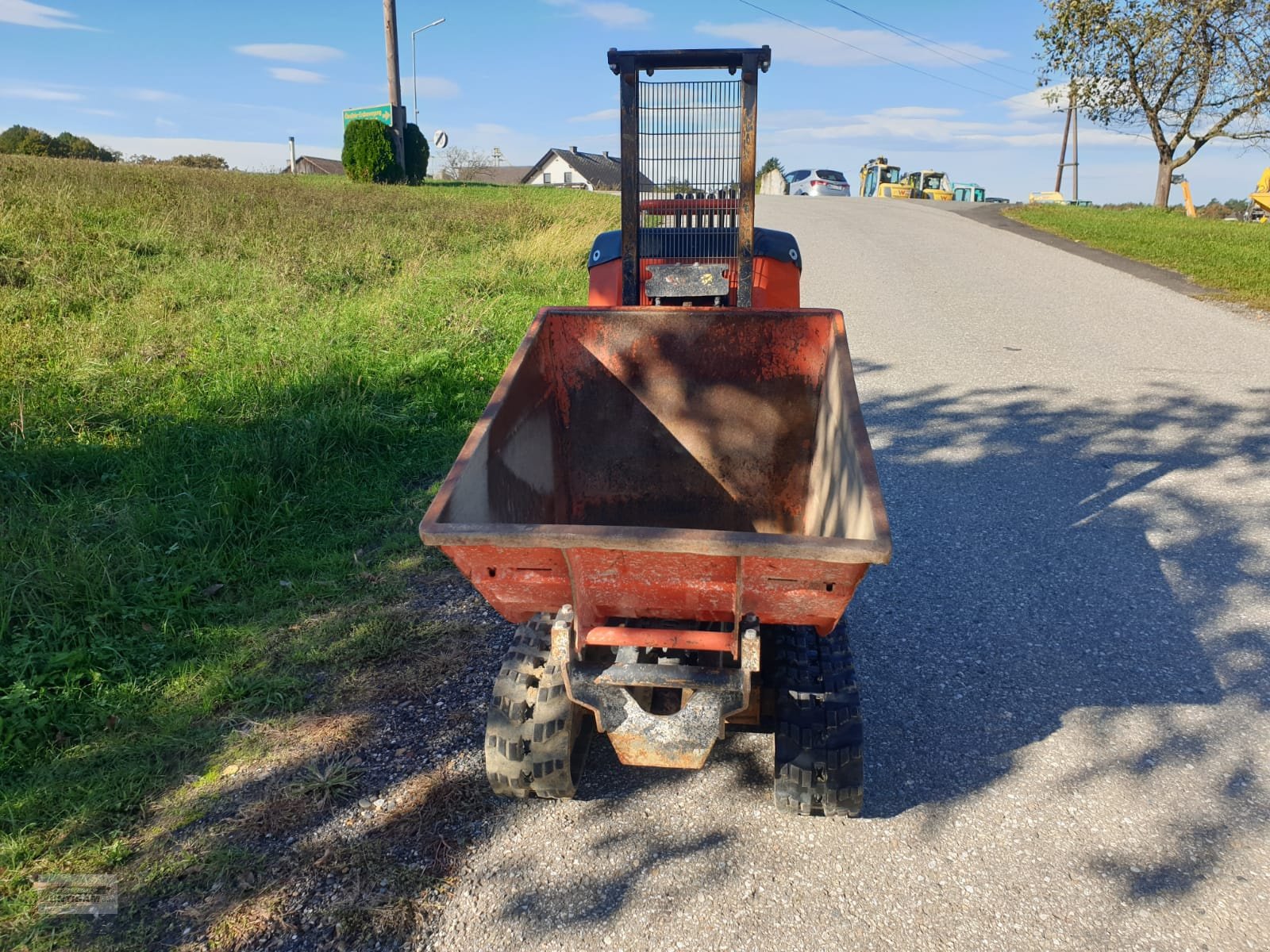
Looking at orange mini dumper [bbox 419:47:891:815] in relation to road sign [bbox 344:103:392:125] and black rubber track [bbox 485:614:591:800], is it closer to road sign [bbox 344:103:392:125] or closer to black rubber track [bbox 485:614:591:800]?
black rubber track [bbox 485:614:591:800]

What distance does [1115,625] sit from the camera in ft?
12.5

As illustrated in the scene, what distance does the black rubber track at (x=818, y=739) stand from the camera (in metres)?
2.60

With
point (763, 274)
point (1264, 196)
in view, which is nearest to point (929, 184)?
point (1264, 196)

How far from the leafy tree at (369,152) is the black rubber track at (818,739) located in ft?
90.9

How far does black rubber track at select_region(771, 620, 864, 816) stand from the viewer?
2598 mm

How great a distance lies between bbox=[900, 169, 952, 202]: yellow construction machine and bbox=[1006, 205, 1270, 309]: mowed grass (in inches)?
670

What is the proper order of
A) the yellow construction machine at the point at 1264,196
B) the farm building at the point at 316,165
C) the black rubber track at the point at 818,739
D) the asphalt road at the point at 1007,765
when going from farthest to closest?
A: the farm building at the point at 316,165, the yellow construction machine at the point at 1264,196, the black rubber track at the point at 818,739, the asphalt road at the point at 1007,765

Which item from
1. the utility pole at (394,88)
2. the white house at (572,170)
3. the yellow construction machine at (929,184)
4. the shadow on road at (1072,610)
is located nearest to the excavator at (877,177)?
the yellow construction machine at (929,184)

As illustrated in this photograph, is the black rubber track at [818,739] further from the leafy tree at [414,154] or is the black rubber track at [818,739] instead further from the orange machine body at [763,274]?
the leafy tree at [414,154]

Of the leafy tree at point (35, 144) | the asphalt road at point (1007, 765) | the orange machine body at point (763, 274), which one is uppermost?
the leafy tree at point (35, 144)

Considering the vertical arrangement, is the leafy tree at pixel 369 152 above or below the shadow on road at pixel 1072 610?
above

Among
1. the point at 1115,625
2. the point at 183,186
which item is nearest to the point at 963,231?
the point at 183,186

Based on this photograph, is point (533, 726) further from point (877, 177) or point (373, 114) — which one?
point (877, 177)

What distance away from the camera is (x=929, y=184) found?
140 ft
